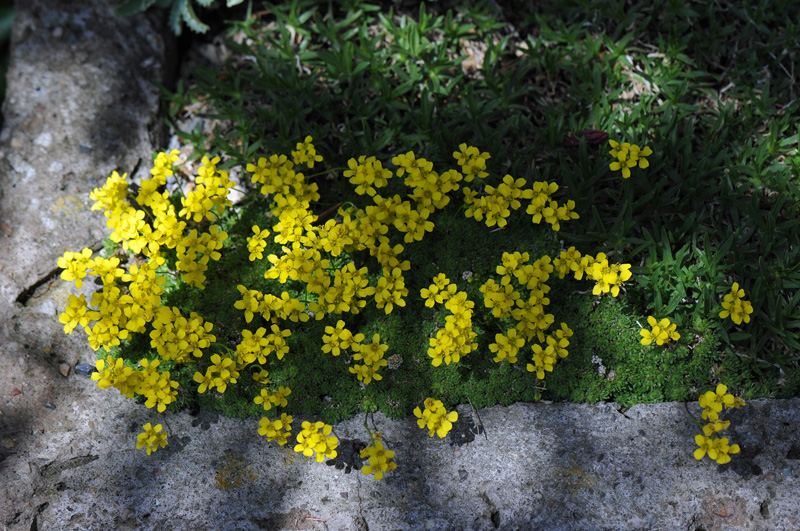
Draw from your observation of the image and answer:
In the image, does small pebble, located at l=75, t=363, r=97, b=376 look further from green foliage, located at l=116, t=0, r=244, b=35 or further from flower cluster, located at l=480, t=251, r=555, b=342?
green foliage, located at l=116, t=0, r=244, b=35

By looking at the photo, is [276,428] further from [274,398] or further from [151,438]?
[151,438]

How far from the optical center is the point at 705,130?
352cm

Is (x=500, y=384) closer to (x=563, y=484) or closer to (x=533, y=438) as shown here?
(x=533, y=438)

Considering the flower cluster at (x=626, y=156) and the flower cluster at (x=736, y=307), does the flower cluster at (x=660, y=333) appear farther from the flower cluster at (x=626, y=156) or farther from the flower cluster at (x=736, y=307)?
the flower cluster at (x=626, y=156)

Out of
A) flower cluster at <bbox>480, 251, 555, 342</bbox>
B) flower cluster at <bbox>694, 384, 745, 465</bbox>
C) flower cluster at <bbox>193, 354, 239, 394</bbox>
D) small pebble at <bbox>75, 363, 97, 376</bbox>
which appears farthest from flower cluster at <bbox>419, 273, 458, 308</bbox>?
small pebble at <bbox>75, 363, 97, 376</bbox>

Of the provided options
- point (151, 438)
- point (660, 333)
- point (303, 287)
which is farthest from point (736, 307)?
point (151, 438)

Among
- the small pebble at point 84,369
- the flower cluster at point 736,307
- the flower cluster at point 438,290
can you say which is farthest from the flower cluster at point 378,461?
the flower cluster at point 736,307

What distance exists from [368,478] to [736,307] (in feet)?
6.31

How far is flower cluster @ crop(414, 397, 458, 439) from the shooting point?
2.71m

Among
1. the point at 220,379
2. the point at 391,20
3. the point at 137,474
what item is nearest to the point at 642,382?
the point at 220,379

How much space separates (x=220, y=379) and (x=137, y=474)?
585 mm

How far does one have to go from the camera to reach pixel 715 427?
8.45ft

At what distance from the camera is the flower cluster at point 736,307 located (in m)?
2.76

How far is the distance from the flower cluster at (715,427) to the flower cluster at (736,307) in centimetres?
35
